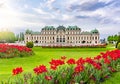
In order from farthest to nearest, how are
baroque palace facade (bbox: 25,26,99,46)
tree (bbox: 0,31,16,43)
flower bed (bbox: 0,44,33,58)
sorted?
1. tree (bbox: 0,31,16,43)
2. baroque palace facade (bbox: 25,26,99,46)
3. flower bed (bbox: 0,44,33,58)

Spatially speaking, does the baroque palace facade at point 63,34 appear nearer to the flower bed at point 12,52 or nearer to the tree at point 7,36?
the tree at point 7,36

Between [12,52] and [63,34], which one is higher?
[63,34]

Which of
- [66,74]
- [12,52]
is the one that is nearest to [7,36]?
[12,52]

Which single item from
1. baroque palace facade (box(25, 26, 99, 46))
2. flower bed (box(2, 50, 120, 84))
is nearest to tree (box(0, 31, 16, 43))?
baroque palace facade (box(25, 26, 99, 46))

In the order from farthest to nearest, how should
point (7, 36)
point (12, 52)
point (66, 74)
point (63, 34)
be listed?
1. point (7, 36)
2. point (63, 34)
3. point (12, 52)
4. point (66, 74)

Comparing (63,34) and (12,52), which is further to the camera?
(63,34)

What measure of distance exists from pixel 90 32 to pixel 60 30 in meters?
12.7

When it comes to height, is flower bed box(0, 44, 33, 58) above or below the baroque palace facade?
below

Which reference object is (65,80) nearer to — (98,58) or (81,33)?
(98,58)

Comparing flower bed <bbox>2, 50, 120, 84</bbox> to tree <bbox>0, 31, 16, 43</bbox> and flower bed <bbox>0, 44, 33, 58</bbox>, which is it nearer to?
flower bed <bbox>0, 44, 33, 58</bbox>

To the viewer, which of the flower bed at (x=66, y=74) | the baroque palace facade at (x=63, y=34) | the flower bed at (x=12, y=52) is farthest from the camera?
the baroque palace facade at (x=63, y=34)

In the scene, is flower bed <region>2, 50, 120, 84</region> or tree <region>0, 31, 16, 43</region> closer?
flower bed <region>2, 50, 120, 84</region>

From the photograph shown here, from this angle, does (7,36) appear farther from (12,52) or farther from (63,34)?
(12,52)

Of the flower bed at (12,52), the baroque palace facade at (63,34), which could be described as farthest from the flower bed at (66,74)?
the baroque palace facade at (63,34)
